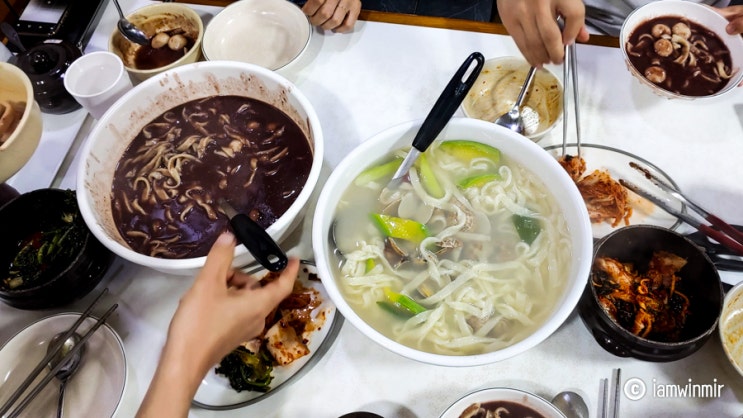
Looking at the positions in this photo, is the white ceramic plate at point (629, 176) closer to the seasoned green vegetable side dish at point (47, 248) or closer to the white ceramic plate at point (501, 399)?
the white ceramic plate at point (501, 399)

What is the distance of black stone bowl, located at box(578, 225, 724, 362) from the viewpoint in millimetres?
1360

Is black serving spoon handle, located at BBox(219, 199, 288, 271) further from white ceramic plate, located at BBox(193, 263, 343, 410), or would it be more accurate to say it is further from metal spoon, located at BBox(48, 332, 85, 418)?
metal spoon, located at BBox(48, 332, 85, 418)

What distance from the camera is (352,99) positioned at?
2150 millimetres

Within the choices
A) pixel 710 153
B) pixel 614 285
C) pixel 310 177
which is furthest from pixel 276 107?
pixel 710 153

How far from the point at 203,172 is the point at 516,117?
1.14 metres

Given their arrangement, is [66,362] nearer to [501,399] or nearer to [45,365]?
[45,365]

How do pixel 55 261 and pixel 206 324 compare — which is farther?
pixel 55 261

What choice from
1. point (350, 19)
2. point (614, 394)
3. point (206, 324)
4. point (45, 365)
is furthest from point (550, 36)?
point (45, 365)

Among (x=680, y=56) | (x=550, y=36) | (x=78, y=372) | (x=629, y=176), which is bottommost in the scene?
(x=78, y=372)

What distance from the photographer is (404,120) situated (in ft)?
6.79

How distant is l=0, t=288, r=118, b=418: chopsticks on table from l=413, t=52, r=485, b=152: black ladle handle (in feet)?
3.66

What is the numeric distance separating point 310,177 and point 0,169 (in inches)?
40.0

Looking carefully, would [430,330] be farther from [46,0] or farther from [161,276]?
[46,0]

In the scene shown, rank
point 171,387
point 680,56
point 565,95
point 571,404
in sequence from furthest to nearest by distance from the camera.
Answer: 1. point 680,56
2. point 565,95
3. point 571,404
4. point 171,387
